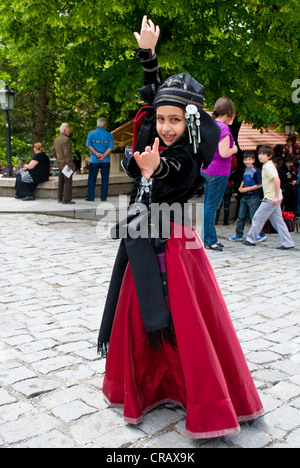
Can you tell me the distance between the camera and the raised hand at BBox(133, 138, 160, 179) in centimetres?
223

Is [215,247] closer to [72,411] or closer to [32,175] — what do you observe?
[72,411]

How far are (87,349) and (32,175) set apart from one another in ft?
29.8

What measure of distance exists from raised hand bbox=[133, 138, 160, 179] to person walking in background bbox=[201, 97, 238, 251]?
447 centimetres

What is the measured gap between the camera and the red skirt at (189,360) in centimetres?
246

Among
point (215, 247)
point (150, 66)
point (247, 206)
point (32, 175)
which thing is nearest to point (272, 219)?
point (247, 206)

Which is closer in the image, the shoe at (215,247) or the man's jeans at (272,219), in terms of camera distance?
the shoe at (215,247)

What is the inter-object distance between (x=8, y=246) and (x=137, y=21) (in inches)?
214

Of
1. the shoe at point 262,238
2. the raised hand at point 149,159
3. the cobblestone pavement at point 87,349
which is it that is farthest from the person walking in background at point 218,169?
the raised hand at point 149,159

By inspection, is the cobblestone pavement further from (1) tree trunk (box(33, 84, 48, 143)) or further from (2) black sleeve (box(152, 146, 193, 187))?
(1) tree trunk (box(33, 84, 48, 143))

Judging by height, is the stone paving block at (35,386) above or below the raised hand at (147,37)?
below

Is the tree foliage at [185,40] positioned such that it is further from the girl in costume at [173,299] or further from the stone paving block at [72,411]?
the stone paving block at [72,411]

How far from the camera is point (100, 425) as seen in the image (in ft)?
8.82
